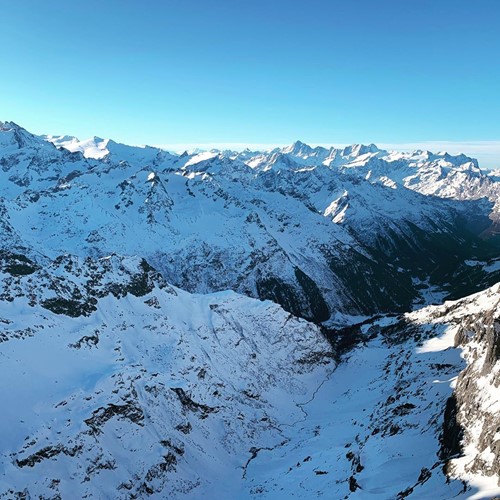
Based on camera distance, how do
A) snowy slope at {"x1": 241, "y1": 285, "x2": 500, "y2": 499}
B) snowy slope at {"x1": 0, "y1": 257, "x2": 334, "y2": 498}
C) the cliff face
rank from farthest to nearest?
snowy slope at {"x1": 0, "y1": 257, "x2": 334, "y2": 498} < snowy slope at {"x1": 241, "y1": 285, "x2": 500, "y2": 499} < the cliff face

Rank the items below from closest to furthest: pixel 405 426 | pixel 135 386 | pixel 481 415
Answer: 1. pixel 481 415
2. pixel 405 426
3. pixel 135 386

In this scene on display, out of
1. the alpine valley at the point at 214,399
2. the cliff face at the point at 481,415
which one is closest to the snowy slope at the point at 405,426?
the cliff face at the point at 481,415

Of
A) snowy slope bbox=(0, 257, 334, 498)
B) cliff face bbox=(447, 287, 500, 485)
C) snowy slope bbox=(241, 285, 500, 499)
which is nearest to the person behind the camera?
cliff face bbox=(447, 287, 500, 485)

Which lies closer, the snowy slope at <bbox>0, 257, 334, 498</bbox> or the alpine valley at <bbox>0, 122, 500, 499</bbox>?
the alpine valley at <bbox>0, 122, 500, 499</bbox>

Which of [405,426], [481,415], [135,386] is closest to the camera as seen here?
[481,415]

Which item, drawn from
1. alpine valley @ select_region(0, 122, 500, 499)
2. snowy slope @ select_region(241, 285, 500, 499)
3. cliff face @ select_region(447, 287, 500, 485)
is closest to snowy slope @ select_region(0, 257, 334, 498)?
alpine valley @ select_region(0, 122, 500, 499)

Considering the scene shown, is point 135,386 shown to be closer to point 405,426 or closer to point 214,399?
point 214,399

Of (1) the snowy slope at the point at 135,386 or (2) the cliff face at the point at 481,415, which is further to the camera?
(1) the snowy slope at the point at 135,386

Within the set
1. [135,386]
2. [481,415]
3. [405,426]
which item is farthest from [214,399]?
[481,415]

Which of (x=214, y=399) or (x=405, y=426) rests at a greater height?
(x=214, y=399)

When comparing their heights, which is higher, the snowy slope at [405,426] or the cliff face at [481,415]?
the cliff face at [481,415]

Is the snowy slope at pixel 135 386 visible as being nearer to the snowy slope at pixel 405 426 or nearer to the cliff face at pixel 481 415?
the snowy slope at pixel 405 426

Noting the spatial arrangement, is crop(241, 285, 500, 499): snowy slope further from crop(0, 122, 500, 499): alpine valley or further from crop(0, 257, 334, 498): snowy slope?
crop(0, 257, 334, 498): snowy slope
